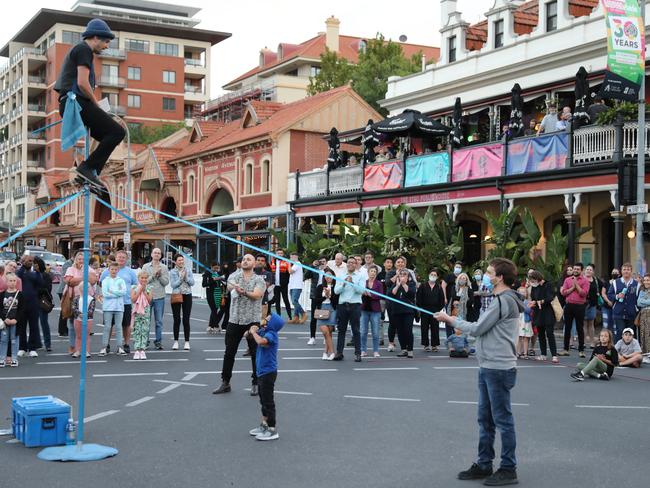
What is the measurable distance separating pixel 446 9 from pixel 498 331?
30.6 meters

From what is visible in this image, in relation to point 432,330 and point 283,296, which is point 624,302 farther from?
point 283,296

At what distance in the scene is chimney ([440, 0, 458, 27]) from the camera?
35806mm

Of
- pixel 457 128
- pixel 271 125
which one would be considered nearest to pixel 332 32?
pixel 271 125

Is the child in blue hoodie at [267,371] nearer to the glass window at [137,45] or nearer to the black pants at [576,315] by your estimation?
the black pants at [576,315]

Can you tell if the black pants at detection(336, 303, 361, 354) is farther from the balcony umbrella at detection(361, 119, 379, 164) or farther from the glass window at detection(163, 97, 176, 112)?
the glass window at detection(163, 97, 176, 112)

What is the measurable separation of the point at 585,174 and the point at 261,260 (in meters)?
9.94

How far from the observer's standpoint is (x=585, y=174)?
2353cm

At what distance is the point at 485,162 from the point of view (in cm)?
2723

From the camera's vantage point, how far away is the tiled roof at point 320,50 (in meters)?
82.0

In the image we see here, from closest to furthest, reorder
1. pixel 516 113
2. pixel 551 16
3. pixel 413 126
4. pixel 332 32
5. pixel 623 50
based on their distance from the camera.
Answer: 1. pixel 623 50
2. pixel 516 113
3. pixel 413 126
4. pixel 551 16
5. pixel 332 32

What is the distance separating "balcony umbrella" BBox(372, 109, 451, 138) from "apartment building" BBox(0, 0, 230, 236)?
57.1 meters

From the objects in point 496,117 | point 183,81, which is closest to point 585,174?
point 496,117

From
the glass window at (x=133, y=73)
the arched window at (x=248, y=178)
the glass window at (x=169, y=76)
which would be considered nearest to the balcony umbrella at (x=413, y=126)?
the arched window at (x=248, y=178)

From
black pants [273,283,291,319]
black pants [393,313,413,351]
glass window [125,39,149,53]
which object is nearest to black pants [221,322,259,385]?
black pants [393,313,413,351]
